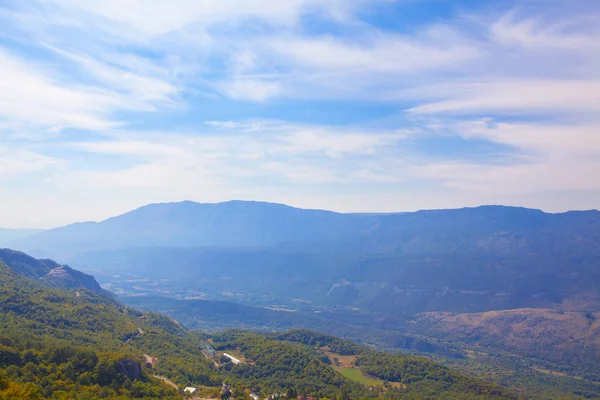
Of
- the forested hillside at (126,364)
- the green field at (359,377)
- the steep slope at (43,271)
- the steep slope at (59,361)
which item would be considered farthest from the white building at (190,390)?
the steep slope at (43,271)

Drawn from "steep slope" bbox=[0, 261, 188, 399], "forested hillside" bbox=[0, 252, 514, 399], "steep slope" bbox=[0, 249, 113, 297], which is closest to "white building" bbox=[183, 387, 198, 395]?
"forested hillside" bbox=[0, 252, 514, 399]

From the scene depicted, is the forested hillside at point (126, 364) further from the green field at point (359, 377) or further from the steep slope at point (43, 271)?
the steep slope at point (43, 271)

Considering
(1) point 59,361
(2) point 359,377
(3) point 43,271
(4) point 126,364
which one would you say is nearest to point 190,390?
(4) point 126,364

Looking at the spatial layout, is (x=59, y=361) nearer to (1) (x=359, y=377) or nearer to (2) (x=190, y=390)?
(2) (x=190, y=390)

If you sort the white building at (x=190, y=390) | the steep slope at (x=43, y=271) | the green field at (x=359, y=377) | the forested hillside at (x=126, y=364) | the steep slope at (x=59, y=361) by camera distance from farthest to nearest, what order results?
the steep slope at (x=43, y=271)
the green field at (x=359, y=377)
the white building at (x=190, y=390)
the forested hillside at (x=126, y=364)
the steep slope at (x=59, y=361)

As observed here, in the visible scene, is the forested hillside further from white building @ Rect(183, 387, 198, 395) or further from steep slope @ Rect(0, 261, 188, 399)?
white building @ Rect(183, 387, 198, 395)

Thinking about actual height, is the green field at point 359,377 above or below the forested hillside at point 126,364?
below

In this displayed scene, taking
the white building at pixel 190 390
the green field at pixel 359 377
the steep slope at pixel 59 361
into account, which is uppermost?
the steep slope at pixel 59 361

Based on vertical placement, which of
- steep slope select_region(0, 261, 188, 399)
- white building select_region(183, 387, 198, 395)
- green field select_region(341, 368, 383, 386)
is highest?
steep slope select_region(0, 261, 188, 399)

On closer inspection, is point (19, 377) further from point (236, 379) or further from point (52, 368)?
point (236, 379)
